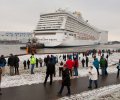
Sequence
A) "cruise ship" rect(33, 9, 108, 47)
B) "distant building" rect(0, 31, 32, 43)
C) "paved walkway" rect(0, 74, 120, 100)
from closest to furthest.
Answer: "paved walkway" rect(0, 74, 120, 100) → "cruise ship" rect(33, 9, 108, 47) → "distant building" rect(0, 31, 32, 43)

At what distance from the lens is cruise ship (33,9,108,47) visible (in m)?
78.9

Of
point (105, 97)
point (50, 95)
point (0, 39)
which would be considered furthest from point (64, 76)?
point (0, 39)

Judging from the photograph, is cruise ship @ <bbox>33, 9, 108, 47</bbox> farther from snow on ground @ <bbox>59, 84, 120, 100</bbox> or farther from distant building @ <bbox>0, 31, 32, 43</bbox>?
distant building @ <bbox>0, 31, 32, 43</bbox>

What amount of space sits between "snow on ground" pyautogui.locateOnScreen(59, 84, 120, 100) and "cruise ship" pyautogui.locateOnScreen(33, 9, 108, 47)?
6388 cm

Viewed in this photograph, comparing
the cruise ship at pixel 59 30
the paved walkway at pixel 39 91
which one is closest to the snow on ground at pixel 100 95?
the paved walkway at pixel 39 91

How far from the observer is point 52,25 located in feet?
278

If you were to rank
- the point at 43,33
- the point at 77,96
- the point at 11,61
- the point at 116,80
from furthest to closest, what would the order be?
the point at 43,33 < the point at 11,61 < the point at 116,80 < the point at 77,96

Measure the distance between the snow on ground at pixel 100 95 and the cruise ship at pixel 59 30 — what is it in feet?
210

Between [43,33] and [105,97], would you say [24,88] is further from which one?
[43,33]

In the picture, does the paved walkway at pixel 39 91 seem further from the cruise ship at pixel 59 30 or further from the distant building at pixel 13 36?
the distant building at pixel 13 36

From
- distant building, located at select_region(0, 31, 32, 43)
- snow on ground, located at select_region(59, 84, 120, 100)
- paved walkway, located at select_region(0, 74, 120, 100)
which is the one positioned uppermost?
distant building, located at select_region(0, 31, 32, 43)

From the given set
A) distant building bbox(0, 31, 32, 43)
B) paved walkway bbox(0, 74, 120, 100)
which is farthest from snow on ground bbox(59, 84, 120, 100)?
distant building bbox(0, 31, 32, 43)

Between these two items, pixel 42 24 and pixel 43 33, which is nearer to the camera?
pixel 43 33

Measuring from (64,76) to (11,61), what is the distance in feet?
23.2
